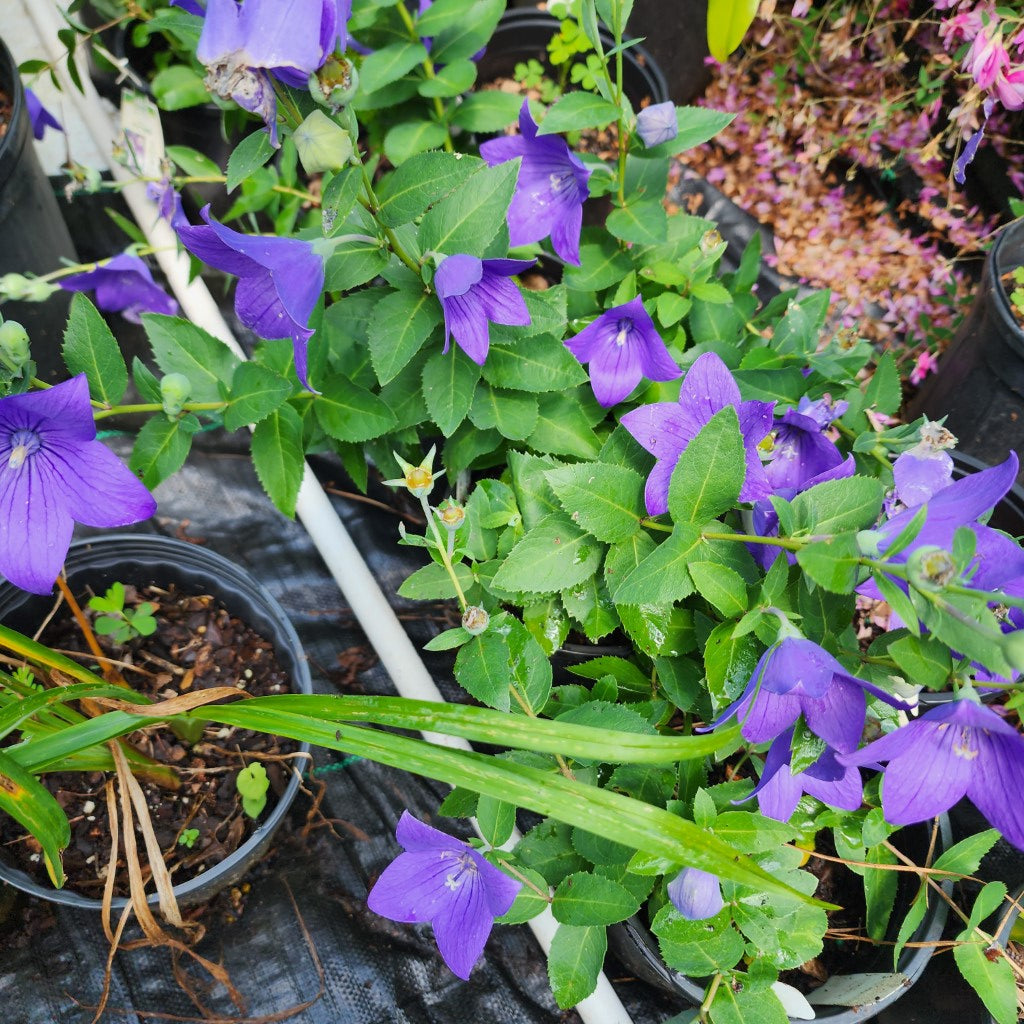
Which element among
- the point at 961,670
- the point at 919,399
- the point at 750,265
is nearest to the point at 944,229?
the point at 919,399

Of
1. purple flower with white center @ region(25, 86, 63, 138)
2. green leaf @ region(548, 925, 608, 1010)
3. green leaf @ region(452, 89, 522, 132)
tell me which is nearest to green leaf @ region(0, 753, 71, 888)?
green leaf @ region(548, 925, 608, 1010)

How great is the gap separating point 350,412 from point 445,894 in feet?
1.96

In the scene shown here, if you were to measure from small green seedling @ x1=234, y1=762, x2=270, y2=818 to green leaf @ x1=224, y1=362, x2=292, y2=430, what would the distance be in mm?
531

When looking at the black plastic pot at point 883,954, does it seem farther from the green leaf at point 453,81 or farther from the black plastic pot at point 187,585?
the green leaf at point 453,81

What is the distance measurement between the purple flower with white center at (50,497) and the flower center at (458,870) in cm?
50

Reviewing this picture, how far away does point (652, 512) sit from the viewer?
0.97 meters

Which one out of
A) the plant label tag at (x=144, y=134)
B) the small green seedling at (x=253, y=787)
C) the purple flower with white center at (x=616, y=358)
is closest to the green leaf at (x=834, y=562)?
the purple flower with white center at (x=616, y=358)

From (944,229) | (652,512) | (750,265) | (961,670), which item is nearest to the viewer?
(961,670)

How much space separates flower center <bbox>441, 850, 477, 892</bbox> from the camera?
0.97m

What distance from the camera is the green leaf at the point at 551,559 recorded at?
3.28 ft

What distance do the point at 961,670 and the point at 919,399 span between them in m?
1.32

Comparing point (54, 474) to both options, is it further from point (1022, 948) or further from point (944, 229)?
point (944, 229)

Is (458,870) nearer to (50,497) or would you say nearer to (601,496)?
(601,496)

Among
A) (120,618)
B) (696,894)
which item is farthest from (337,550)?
(696,894)
